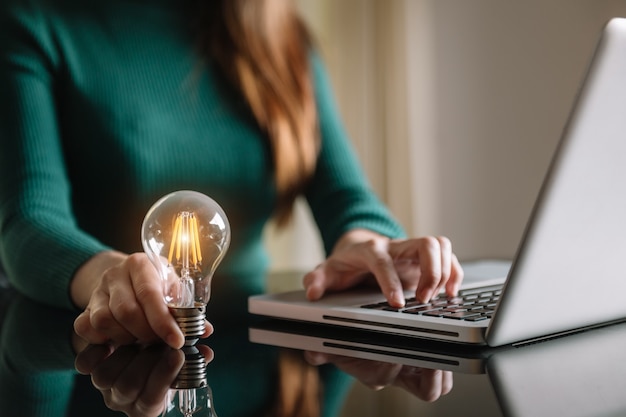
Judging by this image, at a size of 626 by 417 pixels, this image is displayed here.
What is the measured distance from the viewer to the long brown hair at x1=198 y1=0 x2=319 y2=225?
4.77ft

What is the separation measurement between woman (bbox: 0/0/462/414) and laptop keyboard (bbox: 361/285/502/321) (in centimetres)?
36

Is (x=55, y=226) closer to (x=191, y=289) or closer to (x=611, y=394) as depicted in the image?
(x=191, y=289)

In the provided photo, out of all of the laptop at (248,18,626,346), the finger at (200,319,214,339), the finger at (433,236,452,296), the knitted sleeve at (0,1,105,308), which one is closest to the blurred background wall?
the knitted sleeve at (0,1,105,308)

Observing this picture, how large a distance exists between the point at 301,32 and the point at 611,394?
1207mm

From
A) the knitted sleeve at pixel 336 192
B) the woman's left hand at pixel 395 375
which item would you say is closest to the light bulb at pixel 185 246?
the woman's left hand at pixel 395 375

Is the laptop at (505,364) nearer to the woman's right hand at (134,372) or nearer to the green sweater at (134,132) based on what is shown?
the woman's right hand at (134,372)

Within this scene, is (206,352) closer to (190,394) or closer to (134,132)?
(190,394)

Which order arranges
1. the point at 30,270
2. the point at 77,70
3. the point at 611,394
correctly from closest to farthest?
1. the point at 611,394
2. the point at 30,270
3. the point at 77,70

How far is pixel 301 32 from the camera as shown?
62.4 inches

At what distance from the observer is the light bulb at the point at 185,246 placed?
0.65 m

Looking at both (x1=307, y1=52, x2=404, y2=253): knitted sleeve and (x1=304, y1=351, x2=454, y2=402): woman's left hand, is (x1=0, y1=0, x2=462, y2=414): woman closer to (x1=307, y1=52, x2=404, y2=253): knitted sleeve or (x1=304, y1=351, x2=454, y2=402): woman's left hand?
(x1=307, y1=52, x2=404, y2=253): knitted sleeve

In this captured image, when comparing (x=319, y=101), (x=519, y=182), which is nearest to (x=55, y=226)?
(x=319, y=101)

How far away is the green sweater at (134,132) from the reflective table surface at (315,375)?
0.51 metres

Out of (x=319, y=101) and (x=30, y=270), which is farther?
(x=319, y=101)
